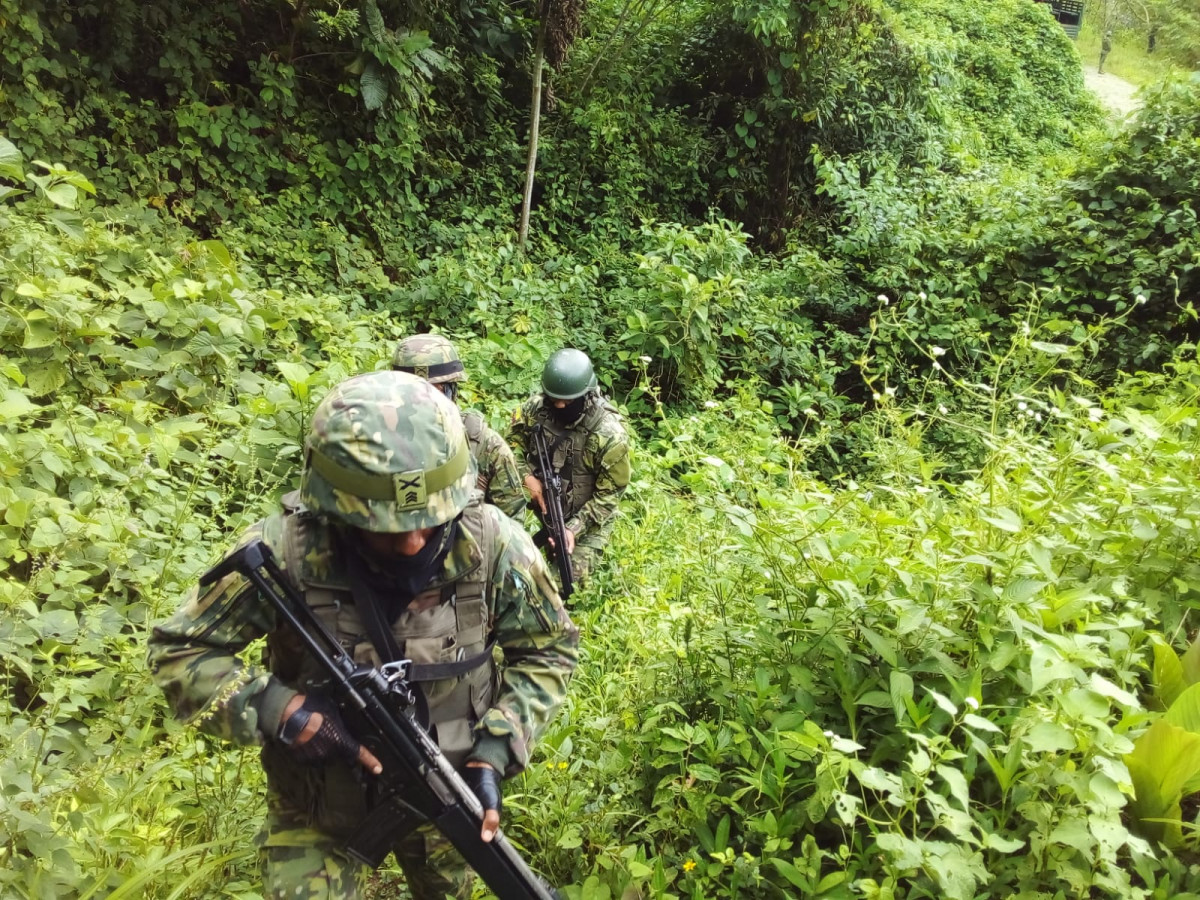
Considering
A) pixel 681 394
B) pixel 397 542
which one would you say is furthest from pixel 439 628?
pixel 681 394

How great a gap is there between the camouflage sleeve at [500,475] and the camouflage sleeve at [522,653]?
177cm

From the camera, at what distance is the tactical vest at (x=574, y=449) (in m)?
4.66

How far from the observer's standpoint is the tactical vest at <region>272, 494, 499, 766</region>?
1888 mm

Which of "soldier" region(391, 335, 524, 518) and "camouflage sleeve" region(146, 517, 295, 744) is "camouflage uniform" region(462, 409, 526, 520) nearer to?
"soldier" region(391, 335, 524, 518)

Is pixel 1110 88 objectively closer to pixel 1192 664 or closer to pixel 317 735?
pixel 1192 664

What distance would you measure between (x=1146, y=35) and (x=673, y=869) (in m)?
27.6

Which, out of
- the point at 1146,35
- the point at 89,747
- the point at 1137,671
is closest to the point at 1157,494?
the point at 1137,671

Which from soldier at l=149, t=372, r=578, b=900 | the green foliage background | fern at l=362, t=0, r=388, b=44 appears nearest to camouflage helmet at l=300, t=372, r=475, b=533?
soldier at l=149, t=372, r=578, b=900

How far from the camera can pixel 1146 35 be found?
21156mm

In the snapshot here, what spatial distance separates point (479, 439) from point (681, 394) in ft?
13.8

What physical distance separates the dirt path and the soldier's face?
19660 millimetres

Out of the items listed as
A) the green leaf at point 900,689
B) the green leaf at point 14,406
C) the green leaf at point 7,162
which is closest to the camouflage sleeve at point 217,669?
the green leaf at point 900,689

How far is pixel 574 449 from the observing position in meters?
4.71

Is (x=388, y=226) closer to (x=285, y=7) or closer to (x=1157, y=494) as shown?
(x=285, y=7)
